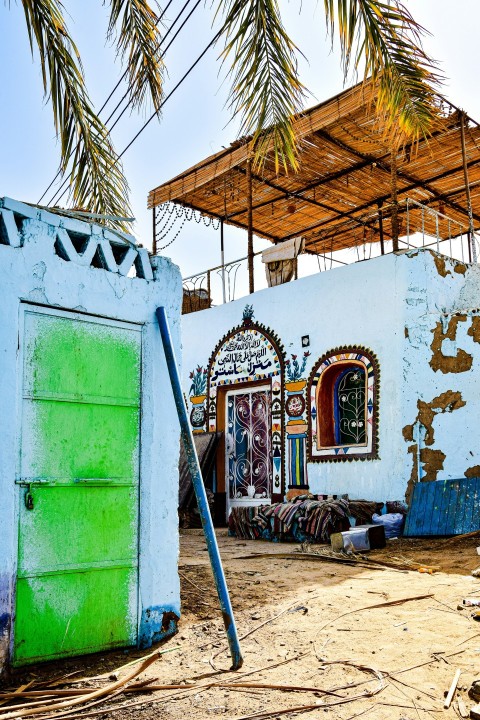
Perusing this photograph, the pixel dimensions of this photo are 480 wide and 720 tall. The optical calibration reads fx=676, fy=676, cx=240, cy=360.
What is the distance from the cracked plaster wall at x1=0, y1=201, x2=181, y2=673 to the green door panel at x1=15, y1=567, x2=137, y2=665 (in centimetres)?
9

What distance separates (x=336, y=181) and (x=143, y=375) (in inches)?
332

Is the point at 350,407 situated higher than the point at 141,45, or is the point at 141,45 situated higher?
the point at 141,45

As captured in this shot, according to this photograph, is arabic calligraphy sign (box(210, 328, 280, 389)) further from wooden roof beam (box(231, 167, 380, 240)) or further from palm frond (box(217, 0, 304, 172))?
palm frond (box(217, 0, 304, 172))

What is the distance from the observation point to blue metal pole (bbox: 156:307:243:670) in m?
3.66

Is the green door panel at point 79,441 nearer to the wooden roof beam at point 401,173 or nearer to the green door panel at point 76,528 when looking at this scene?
the green door panel at point 76,528

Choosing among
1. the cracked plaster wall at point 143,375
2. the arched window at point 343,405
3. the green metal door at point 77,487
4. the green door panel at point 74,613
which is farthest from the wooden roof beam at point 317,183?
the green door panel at point 74,613

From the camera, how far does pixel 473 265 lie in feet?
33.1

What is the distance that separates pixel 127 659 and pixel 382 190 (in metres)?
10.2

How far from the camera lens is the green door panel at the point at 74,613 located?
366 cm

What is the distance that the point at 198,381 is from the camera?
12562 mm

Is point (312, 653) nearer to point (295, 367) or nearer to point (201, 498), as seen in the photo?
point (201, 498)

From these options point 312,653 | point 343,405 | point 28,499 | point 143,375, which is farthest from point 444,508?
point 28,499

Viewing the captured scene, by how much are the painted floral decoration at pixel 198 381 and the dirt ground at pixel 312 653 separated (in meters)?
6.28

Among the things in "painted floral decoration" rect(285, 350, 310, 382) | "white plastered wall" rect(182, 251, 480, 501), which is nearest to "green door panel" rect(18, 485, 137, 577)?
"white plastered wall" rect(182, 251, 480, 501)
